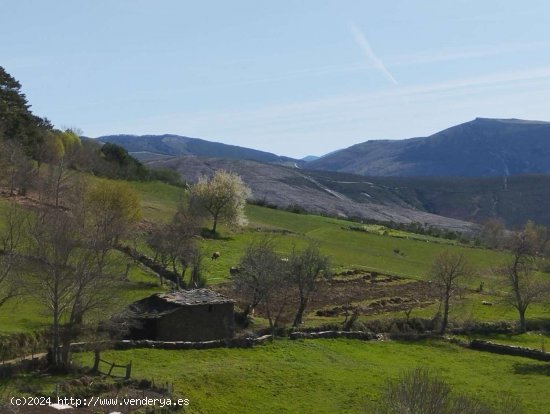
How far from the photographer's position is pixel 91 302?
121ft

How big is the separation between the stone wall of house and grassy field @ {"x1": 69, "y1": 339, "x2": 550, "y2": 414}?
11.0 feet

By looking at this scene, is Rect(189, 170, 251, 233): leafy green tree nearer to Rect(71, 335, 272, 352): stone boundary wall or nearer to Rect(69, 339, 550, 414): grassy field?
Rect(69, 339, 550, 414): grassy field

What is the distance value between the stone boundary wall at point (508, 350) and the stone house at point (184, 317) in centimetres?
2021

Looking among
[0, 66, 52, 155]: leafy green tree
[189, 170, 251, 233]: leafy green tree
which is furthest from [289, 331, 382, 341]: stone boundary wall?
[0, 66, 52, 155]: leafy green tree

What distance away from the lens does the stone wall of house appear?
44656mm

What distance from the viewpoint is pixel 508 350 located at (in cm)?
5438

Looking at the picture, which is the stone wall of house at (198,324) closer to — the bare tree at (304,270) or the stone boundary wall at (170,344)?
the stone boundary wall at (170,344)

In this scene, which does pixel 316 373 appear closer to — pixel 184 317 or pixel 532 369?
pixel 184 317

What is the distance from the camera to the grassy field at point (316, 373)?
3453 cm

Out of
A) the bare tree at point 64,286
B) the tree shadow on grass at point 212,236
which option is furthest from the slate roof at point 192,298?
the tree shadow on grass at point 212,236

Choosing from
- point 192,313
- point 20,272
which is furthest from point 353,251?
point 20,272

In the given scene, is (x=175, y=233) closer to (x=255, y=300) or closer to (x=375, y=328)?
(x=255, y=300)

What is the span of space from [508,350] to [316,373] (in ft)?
68.3

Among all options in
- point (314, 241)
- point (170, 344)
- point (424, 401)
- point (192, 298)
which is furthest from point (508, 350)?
point (424, 401)
